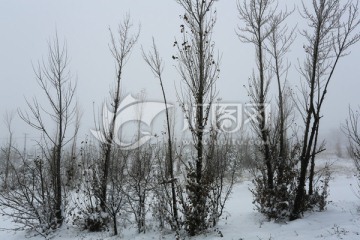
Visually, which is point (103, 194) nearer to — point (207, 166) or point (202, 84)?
point (207, 166)

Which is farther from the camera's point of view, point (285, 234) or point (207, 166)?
point (207, 166)

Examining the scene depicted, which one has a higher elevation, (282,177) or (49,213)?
(282,177)

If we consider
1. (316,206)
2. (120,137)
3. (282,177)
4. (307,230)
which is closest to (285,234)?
(307,230)

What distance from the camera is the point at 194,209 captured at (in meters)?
7.59

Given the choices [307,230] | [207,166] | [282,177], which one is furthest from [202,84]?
[307,230]

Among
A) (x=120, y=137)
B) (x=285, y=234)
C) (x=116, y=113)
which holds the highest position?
(x=116, y=113)

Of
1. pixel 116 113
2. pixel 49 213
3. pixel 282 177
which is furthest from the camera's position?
pixel 116 113

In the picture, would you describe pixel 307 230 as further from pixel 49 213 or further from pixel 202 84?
pixel 49 213

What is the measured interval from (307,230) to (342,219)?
1.57 metres

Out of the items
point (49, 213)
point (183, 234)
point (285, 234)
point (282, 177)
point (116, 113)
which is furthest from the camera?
point (116, 113)

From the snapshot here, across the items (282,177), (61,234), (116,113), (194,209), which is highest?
(116,113)

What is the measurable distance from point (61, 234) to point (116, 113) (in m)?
4.46

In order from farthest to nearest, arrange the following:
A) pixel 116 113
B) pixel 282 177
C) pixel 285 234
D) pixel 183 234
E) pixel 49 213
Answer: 1. pixel 116 113
2. pixel 49 213
3. pixel 282 177
4. pixel 183 234
5. pixel 285 234

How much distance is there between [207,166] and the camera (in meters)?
7.91
